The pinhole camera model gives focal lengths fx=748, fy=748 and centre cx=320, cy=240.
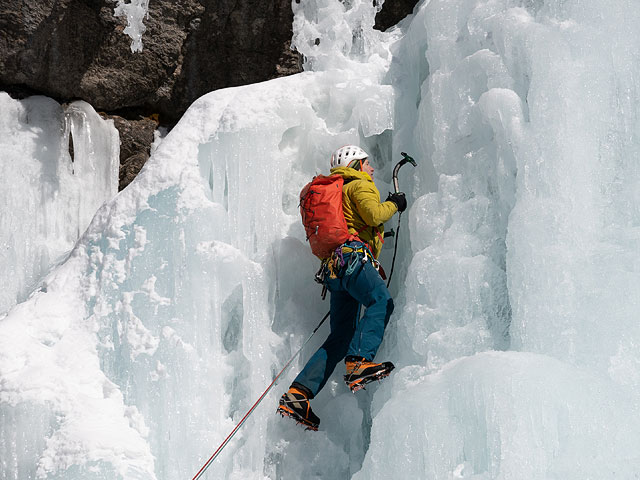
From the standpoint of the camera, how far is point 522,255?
394 centimetres

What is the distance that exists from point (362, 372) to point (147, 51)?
4498 mm

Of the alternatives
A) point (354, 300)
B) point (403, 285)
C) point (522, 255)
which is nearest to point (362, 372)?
point (354, 300)

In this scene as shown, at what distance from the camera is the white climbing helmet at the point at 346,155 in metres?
4.81

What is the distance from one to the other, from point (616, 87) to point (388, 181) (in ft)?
5.47

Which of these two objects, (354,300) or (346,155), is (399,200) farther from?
(354,300)

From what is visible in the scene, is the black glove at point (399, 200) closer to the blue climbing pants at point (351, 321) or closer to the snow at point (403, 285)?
the snow at point (403, 285)

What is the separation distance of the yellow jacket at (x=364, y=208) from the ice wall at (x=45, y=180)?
10.8ft

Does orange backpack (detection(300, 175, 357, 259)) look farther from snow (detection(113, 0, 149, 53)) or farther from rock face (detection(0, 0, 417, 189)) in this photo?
snow (detection(113, 0, 149, 53))

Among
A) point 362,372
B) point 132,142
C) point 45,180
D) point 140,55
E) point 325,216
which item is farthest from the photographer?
point 132,142

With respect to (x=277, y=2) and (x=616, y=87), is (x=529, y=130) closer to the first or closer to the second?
(x=616, y=87)

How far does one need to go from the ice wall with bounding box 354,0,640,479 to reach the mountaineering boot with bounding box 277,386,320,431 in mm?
409

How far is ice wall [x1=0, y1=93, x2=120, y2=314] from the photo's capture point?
664 cm

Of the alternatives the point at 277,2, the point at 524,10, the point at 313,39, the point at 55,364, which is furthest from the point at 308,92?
the point at 55,364

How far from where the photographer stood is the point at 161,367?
14.7 feet
